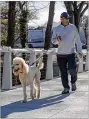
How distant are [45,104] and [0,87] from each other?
3.06 metres

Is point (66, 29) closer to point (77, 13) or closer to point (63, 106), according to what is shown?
point (63, 106)

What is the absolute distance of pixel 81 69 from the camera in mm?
19562

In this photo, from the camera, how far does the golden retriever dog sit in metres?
8.33

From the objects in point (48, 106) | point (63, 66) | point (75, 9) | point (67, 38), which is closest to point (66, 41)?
point (67, 38)

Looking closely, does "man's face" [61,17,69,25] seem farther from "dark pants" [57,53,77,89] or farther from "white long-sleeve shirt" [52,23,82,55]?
"dark pants" [57,53,77,89]

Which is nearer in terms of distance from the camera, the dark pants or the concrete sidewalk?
the concrete sidewalk

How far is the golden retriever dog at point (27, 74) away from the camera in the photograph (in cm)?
833

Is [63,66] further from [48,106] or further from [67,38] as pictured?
[48,106]

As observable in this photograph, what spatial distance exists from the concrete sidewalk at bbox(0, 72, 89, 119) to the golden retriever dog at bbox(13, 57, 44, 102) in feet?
0.76

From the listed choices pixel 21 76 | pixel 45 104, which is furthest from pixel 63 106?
pixel 21 76

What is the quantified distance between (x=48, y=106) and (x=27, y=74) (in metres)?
0.92

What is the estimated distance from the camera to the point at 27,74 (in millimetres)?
8719

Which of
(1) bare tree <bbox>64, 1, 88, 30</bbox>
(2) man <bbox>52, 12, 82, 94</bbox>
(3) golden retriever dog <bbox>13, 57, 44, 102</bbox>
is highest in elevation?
(1) bare tree <bbox>64, 1, 88, 30</bbox>

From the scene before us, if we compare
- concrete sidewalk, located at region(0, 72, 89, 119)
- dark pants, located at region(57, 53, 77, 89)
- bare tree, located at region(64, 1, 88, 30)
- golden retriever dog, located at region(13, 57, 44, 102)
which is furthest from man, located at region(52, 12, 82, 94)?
bare tree, located at region(64, 1, 88, 30)
